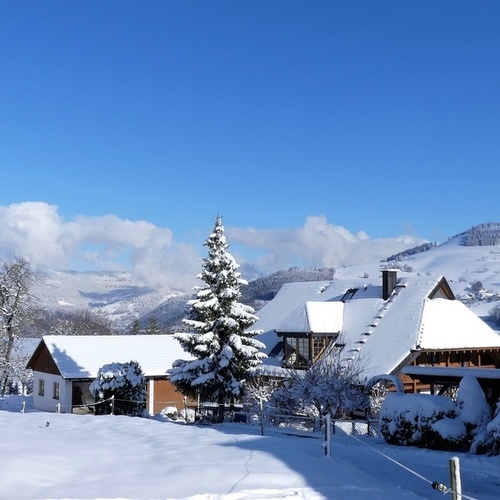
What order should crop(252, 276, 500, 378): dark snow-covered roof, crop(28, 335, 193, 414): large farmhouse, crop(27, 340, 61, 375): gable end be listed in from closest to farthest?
1. crop(252, 276, 500, 378): dark snow-covered roof
2. crop(28, 335, 193, 414): large farmhouse
3. crop(27, 340, 61, 375): gable end

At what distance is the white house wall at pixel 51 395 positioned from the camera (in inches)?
1465

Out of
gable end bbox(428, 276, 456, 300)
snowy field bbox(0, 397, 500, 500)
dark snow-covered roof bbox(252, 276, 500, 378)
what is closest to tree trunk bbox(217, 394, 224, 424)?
dark snow-covered roof bbox(252, 276, 500, 378)

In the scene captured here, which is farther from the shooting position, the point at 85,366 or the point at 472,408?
the point at 85,366

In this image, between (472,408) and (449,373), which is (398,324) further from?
(472,408)

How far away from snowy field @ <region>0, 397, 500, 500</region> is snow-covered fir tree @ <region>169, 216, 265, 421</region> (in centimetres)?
1102

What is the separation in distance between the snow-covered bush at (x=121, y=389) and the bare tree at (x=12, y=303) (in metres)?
19.1

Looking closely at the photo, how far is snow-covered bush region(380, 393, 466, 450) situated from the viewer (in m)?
18.6

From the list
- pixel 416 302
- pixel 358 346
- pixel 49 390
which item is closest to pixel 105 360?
pixel 49 390

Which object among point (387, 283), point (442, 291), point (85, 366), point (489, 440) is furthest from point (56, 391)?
point (489, 440)

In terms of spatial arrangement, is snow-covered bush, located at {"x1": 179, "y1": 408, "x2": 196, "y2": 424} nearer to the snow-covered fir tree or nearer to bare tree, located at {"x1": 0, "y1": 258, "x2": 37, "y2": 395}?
the snow-covered fir tree

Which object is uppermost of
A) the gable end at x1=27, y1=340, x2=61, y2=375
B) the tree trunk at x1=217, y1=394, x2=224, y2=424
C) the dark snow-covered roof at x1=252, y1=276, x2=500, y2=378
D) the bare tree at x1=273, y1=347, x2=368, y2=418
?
the dark snow-covered roof at x1=252, y1=276, x2=500, y2=378

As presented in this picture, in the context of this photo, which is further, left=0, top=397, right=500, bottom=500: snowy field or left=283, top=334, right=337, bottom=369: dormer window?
left=283, top=334, right=337, bottom=369: dormer window

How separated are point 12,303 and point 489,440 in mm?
38075

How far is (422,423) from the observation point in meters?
19.1
